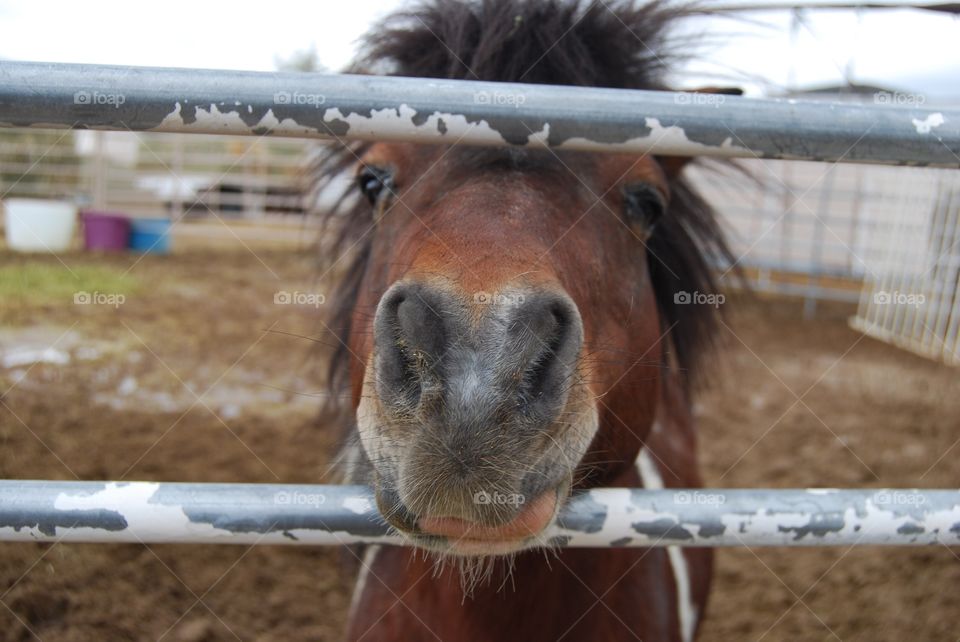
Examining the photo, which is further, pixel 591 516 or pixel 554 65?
pixel 554 65

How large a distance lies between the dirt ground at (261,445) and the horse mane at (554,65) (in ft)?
1.12

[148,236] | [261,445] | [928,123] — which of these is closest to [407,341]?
[928,123]

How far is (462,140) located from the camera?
1280 millimetres

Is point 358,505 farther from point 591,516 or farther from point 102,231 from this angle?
point 102,231

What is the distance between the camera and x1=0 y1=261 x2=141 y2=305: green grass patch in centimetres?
787

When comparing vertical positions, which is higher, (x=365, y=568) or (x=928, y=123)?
(x=928, y=123)

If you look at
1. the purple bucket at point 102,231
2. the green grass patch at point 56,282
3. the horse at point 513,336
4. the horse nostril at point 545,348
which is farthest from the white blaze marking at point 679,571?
the purple bucket at point 102,231

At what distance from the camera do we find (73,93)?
46.8 inches

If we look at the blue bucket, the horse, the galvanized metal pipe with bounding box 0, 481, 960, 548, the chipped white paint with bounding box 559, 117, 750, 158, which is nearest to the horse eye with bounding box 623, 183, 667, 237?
the horse

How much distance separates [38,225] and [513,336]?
1295 centimetres

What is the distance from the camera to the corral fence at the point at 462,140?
122cm

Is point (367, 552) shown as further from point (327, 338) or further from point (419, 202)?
point (419, 202)

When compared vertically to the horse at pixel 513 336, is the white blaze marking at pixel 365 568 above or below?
below

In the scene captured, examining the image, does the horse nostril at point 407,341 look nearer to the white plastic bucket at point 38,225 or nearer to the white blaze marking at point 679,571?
the white blaze marking at point 679,571
